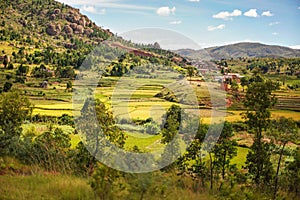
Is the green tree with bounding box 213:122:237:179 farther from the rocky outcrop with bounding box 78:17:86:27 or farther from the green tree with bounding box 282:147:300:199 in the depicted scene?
the rocky outcrop with bounding box 78:17:86:27

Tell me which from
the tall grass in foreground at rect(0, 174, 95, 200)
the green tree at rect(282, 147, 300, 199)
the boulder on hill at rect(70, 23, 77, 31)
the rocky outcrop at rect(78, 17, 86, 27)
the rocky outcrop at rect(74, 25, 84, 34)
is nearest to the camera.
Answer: the tall grass in foreground at rect(0, 174, 95, 200)

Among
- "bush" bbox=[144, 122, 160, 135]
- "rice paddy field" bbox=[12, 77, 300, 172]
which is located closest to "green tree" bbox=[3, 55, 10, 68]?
"rice paddy field" bbox=[12, 77, 300, 172]

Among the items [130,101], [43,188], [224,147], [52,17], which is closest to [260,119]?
[224,147]

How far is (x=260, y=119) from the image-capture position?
6.34 meters

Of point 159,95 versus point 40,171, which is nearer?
point 40,171

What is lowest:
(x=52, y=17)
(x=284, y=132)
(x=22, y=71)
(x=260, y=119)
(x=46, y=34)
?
(x=284, y=132)

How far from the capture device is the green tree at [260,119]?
636 centimetres

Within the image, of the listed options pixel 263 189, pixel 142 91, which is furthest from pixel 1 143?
pixel 142 91

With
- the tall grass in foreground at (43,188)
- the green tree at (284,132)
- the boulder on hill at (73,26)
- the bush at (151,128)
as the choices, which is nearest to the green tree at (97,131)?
the tall grass in foreground at (43,188)

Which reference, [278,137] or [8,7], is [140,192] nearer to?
[278,137]

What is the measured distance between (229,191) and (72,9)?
120003 mm

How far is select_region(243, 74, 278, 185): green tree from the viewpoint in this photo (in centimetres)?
636

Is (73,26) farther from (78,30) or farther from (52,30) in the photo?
(52,30)

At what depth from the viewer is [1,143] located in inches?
290
